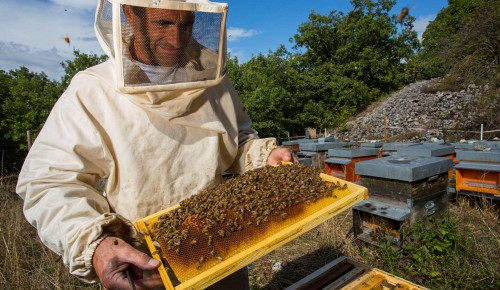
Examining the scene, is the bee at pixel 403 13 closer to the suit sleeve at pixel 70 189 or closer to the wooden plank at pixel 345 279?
the wooden plank at pixel 345 279

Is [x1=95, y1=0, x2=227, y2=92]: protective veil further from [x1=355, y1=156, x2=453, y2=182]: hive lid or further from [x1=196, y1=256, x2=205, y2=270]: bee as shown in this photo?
[x1=355, y1=156, x2=453, y2=182]: hive lid

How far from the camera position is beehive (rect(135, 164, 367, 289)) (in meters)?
1.39

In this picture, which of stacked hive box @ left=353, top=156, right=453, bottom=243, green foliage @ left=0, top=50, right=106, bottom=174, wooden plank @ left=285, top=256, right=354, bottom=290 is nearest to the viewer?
wooden plank @ left=285, top=256, right=354, bottom=290

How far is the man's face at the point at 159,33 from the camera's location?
158 centimetres

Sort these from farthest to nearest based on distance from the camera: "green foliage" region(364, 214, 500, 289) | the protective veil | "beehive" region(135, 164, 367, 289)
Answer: "green foliage" region(364, 214, 500, 289) → the protective veil → "beehive" region(135, 164, 367, 289)

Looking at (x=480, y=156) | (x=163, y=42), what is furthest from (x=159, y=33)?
(x=480, y=156)

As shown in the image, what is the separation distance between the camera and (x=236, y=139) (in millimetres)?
2070

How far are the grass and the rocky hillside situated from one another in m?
11.2

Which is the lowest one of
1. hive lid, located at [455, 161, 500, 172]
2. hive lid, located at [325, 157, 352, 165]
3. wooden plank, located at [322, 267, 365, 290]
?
wooden plank, located at [322, 267, 365, 290]

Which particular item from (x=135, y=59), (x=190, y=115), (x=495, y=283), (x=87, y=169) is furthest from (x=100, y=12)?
(x=495, y=283)

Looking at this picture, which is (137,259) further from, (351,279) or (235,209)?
(351,279)

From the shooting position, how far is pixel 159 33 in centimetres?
165

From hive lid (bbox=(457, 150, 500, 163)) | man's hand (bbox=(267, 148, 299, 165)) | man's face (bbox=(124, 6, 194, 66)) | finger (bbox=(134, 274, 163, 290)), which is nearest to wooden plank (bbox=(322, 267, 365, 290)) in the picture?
man's hand (bbox=(267, 148, 299, 165))

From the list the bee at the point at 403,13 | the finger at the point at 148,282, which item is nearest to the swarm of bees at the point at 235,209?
the finger at the point at 148,282
